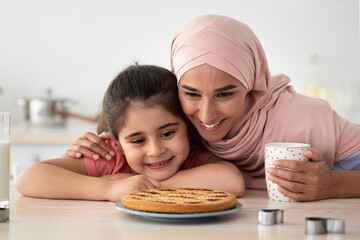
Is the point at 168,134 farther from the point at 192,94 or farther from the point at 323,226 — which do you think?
the point at 323,226

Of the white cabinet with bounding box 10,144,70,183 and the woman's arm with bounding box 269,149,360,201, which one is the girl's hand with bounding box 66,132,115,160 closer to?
the woman's arm with bounding box 269,149,360,201

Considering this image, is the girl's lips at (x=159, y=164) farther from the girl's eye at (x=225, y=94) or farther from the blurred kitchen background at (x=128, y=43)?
the blurred kitchen background at (x=128, y=43)

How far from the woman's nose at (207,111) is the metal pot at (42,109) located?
74.3 inches

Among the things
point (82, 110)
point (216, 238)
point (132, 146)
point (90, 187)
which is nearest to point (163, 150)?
point (132, 146)

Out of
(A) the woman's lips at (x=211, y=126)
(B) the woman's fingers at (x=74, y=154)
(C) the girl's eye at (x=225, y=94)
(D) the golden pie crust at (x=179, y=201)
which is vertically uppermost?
(C) the girl's eye at (x=225, y=94)

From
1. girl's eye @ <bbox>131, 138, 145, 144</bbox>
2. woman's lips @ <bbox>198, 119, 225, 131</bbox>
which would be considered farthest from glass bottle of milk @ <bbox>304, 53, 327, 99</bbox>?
girl's eye @ <bbox>131, 138, 145, 144</bbox>

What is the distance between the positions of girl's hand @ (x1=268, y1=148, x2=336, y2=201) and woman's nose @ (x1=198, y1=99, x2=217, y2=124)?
0.20m

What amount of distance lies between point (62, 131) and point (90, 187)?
168 centimetres

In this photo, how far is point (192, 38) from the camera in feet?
4.69

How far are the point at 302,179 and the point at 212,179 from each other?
0.22m

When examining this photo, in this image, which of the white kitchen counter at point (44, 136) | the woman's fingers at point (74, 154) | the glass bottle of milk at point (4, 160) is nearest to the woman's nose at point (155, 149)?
the woman's fingers at point (74, 154)

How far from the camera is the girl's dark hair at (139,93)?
1438mm

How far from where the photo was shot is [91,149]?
5.01 ft

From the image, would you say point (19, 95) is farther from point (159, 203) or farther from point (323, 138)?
point (159, 203)
